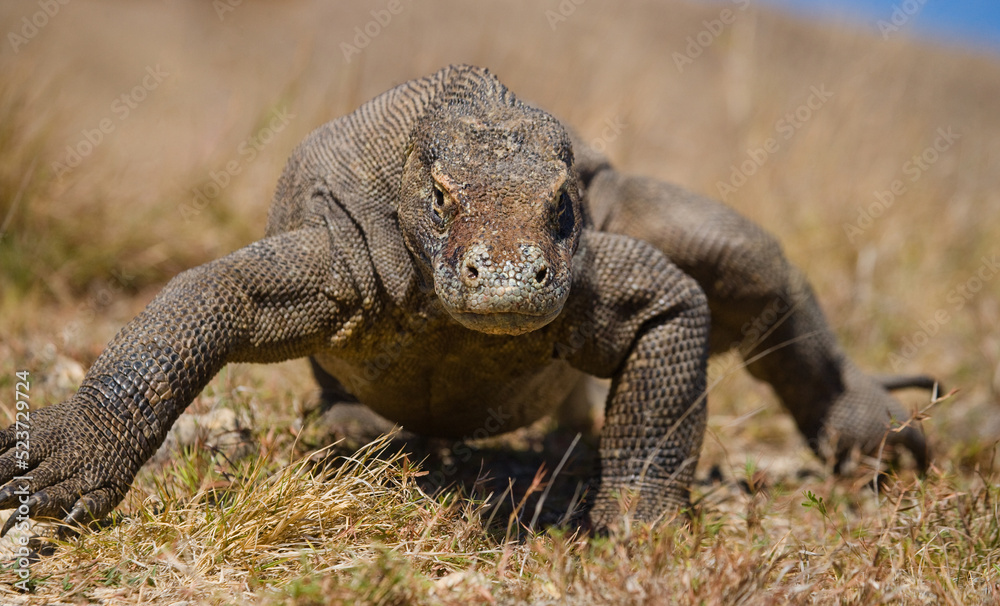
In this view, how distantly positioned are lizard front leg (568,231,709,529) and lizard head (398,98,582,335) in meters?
0.52

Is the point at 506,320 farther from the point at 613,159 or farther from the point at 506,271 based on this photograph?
the point at 613,159

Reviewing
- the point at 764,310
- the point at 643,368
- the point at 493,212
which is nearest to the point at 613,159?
the point at 764,310

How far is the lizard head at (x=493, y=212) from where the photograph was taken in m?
2.38

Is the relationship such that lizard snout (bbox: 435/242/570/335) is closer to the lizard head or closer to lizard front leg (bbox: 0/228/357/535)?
the lizard head

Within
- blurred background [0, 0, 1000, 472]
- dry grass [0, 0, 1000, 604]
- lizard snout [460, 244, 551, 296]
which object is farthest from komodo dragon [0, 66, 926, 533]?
blurred background [0, 0, 1000, 472]

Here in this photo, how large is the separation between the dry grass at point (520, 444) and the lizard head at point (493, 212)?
726 mm

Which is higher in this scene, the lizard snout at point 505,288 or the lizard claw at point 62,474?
the lizard snout at point 505,288

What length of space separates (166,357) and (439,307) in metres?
0.92

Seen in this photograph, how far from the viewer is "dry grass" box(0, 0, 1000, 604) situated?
259 cm

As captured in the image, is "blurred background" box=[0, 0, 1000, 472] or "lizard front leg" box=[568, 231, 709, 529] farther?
"blurred background" box=[0, 0, 1000, 472]

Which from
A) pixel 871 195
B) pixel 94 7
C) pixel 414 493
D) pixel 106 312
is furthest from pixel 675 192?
pixel 94 7

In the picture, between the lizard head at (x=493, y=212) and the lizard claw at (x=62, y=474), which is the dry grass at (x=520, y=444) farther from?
the lizard head at (x=493, y=212)

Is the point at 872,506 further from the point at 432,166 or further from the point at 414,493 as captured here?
the point at 432,166

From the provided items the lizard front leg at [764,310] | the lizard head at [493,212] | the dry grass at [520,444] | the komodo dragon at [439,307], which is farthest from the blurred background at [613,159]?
the lizard head at [493,212]
